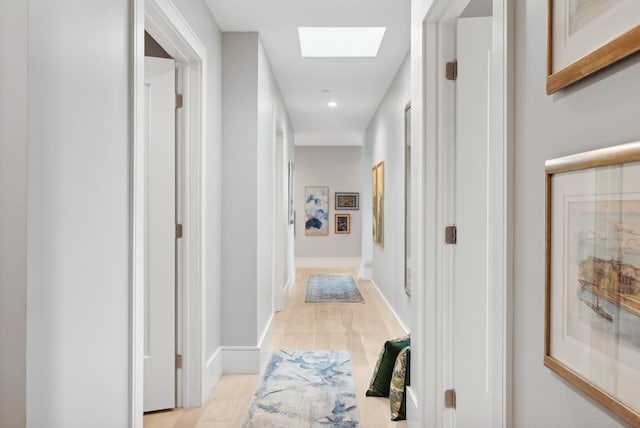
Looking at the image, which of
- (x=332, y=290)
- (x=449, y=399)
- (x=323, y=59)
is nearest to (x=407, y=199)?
(x=323, y=59)

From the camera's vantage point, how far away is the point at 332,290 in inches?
286

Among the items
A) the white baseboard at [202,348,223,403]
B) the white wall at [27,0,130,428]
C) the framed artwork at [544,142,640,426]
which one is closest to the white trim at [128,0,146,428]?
the white wall at [27,0,130,428]

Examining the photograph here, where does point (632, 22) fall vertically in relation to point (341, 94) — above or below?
below

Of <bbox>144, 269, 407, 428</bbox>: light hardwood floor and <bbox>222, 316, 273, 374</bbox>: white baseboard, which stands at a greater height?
<bbox>222, 316, 273, 374</bbox>: white baseboard

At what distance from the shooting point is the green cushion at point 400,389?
2.76 m

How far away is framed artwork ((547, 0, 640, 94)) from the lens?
76cm

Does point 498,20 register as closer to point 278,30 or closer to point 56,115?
point 56,115

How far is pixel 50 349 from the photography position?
131 centimetres

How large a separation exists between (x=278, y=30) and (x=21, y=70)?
2.73 meters

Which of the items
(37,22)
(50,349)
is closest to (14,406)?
(50,349)

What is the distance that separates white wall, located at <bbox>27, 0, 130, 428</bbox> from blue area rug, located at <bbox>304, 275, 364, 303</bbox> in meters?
4.79

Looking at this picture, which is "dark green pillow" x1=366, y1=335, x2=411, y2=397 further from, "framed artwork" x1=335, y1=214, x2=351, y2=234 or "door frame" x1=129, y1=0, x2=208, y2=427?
"framed artwork" x1=335, y1=214, x2=351, y2=234

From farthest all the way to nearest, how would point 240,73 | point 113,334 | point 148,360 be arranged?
1. point 240,73
2. point 148,360
3. point 113,334

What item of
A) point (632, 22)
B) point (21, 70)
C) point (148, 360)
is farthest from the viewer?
point (148, 360)
